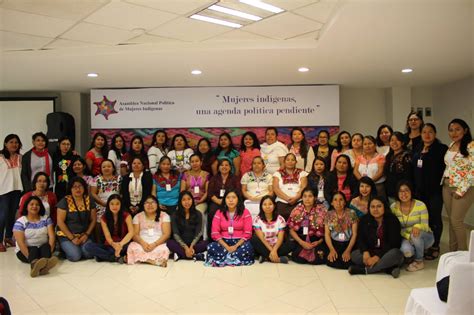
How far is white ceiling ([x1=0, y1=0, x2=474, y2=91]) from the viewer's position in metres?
3.18

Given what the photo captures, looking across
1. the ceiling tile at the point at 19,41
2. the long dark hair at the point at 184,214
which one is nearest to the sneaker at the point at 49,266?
the long dark hair at the point at 184,214

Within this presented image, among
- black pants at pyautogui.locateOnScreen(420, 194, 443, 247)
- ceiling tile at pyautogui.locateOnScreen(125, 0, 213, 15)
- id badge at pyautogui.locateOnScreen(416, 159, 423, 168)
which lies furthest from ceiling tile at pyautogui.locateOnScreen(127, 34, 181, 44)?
black pants at pyautogui.locateOnScreen(420, 194, 443, 247)

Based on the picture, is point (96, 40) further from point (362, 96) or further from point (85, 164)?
point (362, 96)

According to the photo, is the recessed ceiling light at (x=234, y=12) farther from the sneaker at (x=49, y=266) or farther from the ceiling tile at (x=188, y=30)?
the sneaker at (x=49, y=266)

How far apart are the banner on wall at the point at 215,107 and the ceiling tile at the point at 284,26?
2.67 m

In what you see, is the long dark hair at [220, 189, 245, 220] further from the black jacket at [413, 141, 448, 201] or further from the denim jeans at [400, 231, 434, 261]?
the black jacket at [413, 141, 448, 201]

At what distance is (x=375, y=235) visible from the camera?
4.14 meters

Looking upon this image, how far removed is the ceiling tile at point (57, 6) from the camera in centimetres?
307

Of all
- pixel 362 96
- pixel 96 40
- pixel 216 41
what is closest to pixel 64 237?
pixel 96 40

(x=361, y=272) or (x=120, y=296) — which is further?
(x=361, y=272)

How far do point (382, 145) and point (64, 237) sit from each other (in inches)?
166

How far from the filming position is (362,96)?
7.43 meters

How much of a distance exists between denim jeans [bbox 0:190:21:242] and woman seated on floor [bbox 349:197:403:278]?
442 cm

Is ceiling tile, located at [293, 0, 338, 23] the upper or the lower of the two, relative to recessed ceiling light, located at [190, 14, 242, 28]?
lower
